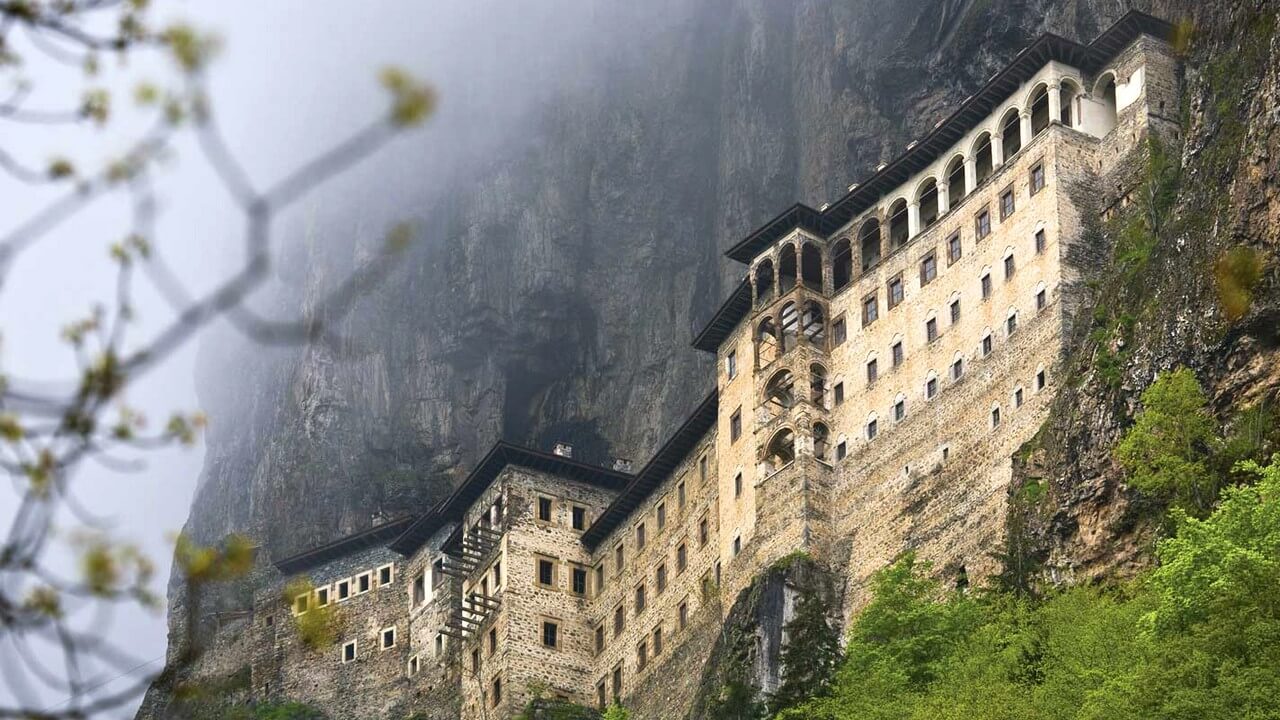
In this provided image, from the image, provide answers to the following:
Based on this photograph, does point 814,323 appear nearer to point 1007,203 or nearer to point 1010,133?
point 1007,203

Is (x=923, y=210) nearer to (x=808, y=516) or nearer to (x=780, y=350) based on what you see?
(x=780, y=350)

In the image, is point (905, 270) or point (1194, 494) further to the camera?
point (905, 270)

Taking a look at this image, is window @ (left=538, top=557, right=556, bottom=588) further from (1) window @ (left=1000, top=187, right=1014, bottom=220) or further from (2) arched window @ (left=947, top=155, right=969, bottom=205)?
(1) window @ (left=1000, top=187, right=1014, bottom=220)

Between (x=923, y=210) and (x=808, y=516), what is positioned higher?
(x=923, y=210)

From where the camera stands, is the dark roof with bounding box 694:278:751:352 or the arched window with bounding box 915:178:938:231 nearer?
the arched window with bounding box 915:178:938:231

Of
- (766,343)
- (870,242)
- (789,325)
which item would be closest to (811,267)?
(870,242)

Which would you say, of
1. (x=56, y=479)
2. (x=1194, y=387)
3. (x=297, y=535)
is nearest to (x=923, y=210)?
(x=1194, y=387)

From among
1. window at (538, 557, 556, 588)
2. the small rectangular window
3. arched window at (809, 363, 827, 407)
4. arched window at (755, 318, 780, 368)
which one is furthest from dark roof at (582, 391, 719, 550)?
the small rectangular window
